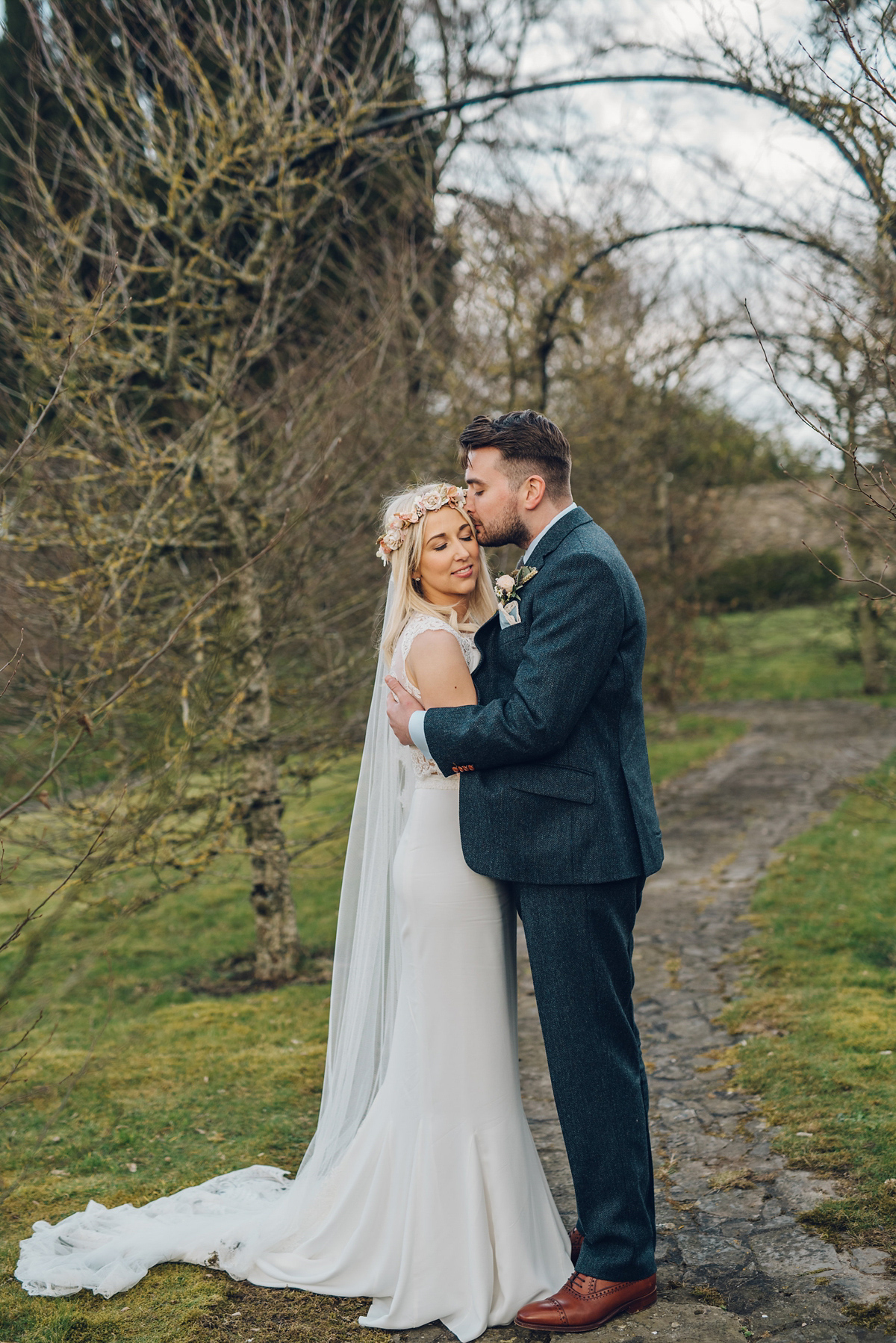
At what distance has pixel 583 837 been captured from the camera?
280cm

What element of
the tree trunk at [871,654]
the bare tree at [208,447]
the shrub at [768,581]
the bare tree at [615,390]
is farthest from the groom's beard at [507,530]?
the shrub at [768,581]

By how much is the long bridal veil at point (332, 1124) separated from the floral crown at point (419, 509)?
0.20 m

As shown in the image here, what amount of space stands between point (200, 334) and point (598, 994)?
506cm

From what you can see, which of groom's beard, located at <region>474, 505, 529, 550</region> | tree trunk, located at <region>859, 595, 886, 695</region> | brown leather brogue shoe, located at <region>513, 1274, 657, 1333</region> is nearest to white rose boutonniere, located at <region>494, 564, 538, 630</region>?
groom's beard, located at <region>474, 505, 529, 550</region>

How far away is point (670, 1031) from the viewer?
529 cm

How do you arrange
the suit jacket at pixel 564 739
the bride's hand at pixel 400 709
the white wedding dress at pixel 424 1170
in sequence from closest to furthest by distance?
1. the suit jacket at pixel 564 739
2. the white wedding dress at pixel 424 1170
3. the bride's hand at pixel 400 709

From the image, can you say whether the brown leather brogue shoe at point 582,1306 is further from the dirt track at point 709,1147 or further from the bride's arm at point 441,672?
the bride's arm at point 441,672

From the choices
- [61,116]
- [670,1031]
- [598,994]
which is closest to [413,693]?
[598,994]

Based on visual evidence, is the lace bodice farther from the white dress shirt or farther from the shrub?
the shrub

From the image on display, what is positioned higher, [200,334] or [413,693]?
[200,334]

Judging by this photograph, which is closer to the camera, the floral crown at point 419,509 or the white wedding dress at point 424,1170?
the white wedding dress at point 424,1170

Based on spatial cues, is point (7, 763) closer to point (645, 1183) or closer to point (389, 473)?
point (389, 473)

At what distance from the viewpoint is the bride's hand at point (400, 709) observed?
3025 mm

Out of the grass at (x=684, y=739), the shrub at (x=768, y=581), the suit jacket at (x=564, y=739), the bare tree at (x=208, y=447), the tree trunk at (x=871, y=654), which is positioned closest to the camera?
the suit jacket at (x=564, y=739)
